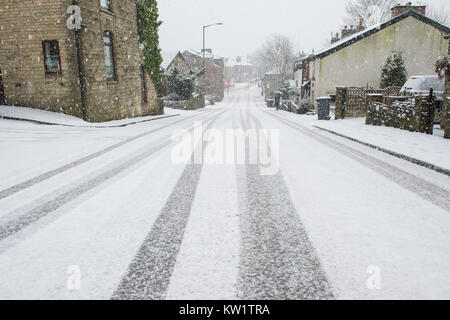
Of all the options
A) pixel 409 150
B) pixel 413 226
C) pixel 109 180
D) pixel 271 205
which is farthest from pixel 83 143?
pixel 409 150

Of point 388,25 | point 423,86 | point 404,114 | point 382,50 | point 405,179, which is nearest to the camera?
point 405,179

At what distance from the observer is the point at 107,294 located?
6.02 feet

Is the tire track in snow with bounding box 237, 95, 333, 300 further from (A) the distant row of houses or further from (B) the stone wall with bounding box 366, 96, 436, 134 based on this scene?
(A) the distant row of houses

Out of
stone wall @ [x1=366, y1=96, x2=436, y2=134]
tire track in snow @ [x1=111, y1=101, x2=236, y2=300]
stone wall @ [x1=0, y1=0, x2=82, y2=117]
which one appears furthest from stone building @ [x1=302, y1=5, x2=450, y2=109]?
tire track in snow @ [x1=111, y1=101, x2=236, y2=300]

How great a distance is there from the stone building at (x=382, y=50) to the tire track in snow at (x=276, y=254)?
23115 millimetres

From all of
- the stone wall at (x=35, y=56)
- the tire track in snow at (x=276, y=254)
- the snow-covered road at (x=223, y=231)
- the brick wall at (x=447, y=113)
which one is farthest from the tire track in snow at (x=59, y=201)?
the brick wall at (x=447, y=113)

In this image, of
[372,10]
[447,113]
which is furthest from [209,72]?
[447,113]

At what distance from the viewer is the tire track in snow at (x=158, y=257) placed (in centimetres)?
186

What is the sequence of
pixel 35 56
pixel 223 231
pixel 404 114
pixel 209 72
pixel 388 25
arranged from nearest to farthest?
pixel 223 231
pixel 404 114
pixel 35 56
pixel 388 25
pixel 209 72

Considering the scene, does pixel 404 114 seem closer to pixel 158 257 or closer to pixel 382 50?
pixel 158 257

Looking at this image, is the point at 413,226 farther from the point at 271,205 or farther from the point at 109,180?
the point at 109,180

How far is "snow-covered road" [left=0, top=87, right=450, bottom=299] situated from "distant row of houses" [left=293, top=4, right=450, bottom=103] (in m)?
21.3

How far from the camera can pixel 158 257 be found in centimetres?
227
